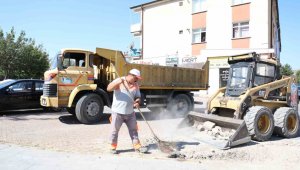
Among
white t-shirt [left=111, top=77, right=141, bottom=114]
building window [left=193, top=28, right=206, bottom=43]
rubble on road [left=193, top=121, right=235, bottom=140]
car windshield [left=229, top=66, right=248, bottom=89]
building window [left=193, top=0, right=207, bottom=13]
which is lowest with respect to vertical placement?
rubble on road [left=193, top=121, right=235, bottom=140]

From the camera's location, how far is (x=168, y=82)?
1347cm

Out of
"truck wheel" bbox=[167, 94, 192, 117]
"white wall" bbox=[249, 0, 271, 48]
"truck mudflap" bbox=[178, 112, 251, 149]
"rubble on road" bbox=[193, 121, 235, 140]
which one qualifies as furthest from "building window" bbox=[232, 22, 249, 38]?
"rubble on road" bbox=[193, 121, 235, 140]

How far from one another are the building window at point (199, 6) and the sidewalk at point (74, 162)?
23.6 meters

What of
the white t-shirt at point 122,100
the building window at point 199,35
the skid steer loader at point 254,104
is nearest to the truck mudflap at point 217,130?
the skid steer loader at point 254,104

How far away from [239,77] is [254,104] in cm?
102

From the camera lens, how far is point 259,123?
28.9 ft

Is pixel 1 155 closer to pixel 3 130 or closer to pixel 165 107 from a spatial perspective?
pixel 3 130

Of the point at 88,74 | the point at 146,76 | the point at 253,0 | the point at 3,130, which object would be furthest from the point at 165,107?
the point at 253,0

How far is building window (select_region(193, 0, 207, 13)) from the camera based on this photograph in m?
28.4

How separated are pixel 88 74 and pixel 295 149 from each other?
7103 mm

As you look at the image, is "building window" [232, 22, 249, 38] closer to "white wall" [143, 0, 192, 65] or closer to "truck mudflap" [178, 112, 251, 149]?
"white wall" [143, 0, 192, 65]

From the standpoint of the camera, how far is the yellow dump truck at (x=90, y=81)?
1117 centimetres

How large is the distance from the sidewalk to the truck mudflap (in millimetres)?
1695

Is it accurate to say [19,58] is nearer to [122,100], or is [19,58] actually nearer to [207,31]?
[207,31]
